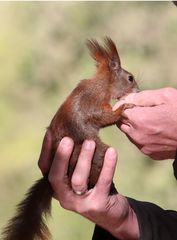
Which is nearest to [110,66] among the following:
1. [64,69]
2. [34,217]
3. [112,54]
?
[112,54]

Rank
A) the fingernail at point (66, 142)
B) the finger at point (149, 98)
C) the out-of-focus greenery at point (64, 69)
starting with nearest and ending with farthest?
the fingernail at point (66, 142), the finger at point (149, 98), the out-of-focus greenery at point (64, 69)

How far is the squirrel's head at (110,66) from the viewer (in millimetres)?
1734

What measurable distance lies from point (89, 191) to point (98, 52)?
374 mm

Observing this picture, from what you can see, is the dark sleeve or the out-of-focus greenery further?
the out-of-focus greenery

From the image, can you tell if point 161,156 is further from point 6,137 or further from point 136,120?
point 6,137

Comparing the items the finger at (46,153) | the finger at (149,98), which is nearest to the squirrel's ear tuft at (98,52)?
the finger at (149,98)

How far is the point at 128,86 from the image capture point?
71.0 inches

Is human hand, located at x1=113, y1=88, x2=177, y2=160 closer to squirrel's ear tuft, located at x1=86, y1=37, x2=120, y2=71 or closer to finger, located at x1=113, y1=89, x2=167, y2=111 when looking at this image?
finger, located at x1=113, y1=89, x2=167, y2=111

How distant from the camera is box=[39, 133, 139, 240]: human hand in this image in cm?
150

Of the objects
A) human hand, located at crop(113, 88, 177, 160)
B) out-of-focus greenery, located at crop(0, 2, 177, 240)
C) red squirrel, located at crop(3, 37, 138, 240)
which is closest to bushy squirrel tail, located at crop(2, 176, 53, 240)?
red squirrel, located at crop(3, 37, 138, 240)

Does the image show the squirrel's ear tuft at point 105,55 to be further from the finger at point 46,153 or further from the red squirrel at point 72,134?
the finger at point 46,153

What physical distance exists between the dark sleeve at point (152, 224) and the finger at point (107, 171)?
14cm

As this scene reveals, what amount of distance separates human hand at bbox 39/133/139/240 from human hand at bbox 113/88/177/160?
0.10 m

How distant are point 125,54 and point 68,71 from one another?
29 centimetres
